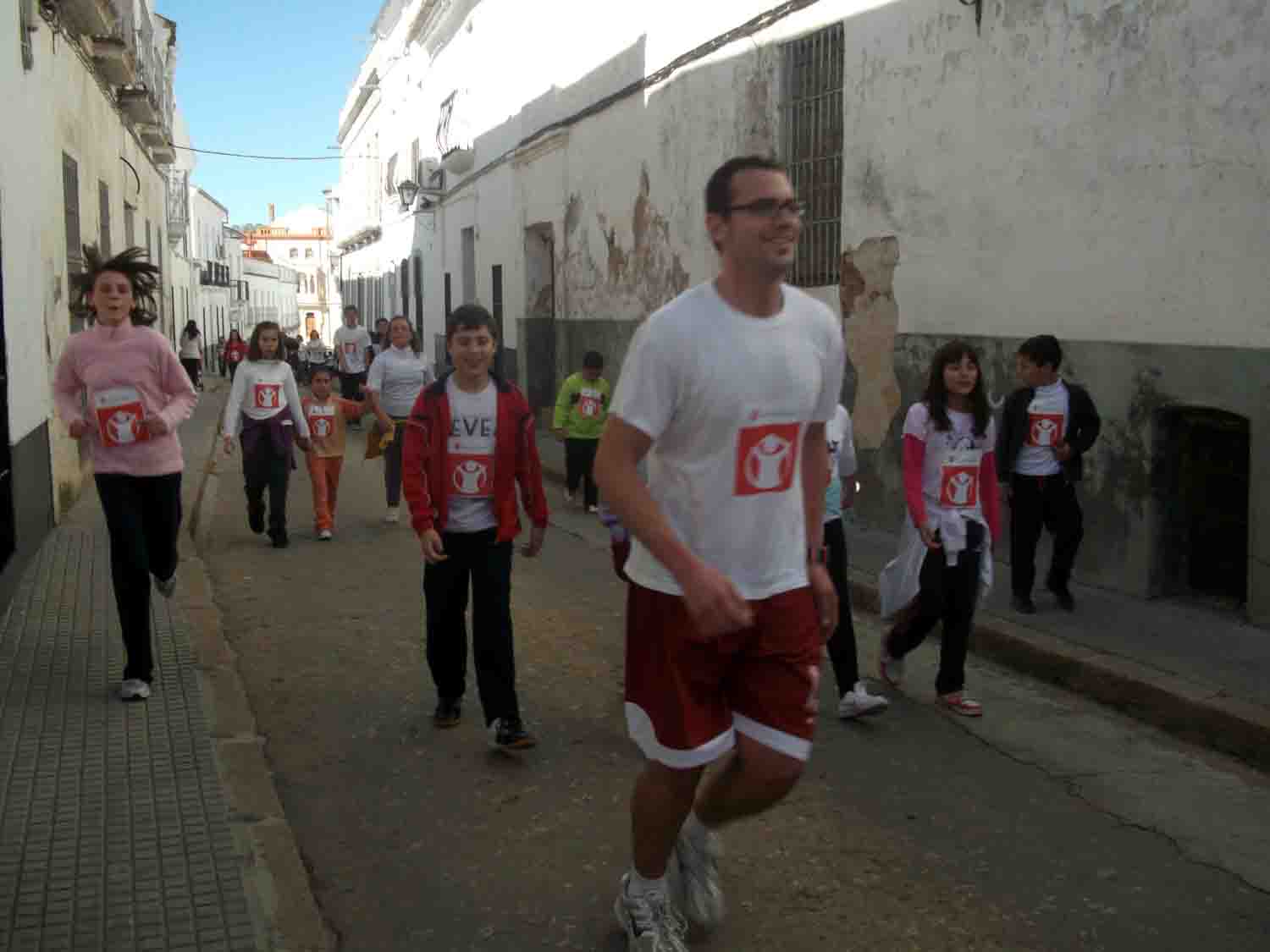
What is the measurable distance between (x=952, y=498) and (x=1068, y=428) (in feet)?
6.09

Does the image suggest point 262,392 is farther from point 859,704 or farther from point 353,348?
point 353,348

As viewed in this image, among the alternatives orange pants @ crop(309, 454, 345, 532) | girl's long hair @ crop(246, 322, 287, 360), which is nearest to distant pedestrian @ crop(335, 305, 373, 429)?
Result: orange pants @ crop(309, 454, 345, 532)

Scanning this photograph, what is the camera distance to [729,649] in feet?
10.2

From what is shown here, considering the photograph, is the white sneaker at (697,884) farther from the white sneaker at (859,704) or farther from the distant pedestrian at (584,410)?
the distant pedestrian at (584,410)

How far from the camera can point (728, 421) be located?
3.01 m

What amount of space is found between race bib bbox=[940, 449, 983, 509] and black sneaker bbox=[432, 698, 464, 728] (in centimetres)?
207

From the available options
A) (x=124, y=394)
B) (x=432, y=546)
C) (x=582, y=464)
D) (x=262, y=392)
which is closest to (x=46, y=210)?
(x=262, y=392)

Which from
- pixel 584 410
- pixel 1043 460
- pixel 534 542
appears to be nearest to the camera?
pixel 534 542

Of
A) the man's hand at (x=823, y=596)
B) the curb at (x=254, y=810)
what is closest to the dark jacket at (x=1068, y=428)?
the curb at (x=254, y=810)

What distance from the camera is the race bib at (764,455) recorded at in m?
3.04

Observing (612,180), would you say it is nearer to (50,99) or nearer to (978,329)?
(50,99)

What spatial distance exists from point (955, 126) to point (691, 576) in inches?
256

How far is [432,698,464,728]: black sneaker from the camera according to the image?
17.5 feet

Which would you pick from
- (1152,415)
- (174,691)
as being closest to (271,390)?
(174,691)
